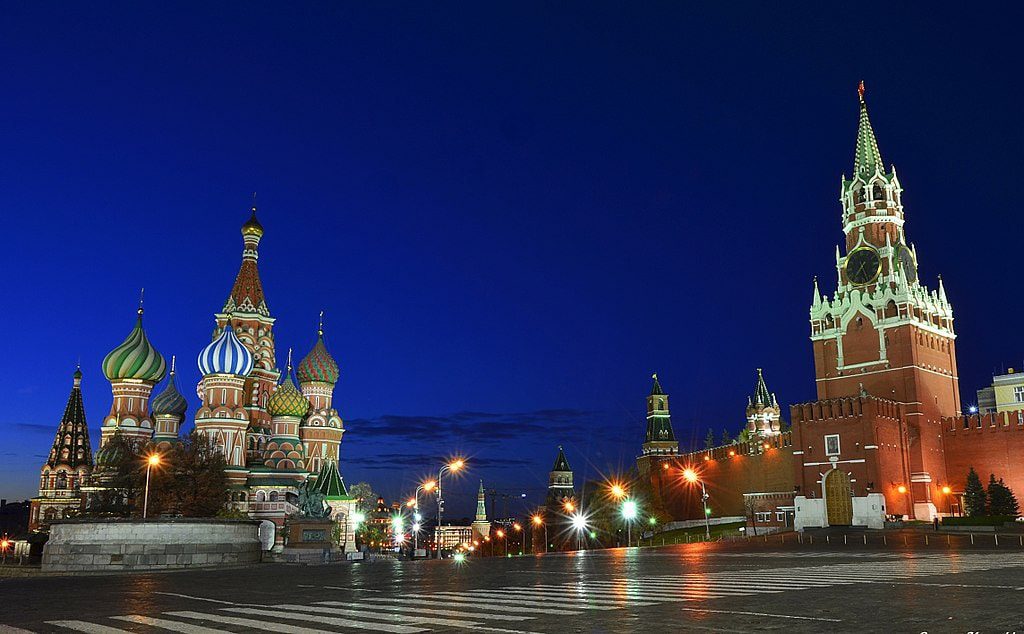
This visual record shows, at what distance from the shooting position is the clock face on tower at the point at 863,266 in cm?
6688

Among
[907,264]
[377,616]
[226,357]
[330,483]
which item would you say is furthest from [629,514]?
[377,616]

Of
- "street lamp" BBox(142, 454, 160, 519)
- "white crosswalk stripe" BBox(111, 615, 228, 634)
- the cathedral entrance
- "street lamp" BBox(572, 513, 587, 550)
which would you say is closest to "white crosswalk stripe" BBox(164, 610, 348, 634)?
"white crosswalk stripe" BBox(111, 615, 228, 634)

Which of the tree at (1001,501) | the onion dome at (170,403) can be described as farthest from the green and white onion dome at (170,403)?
the tree at (1001,501)

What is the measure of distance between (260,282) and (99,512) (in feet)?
94.4

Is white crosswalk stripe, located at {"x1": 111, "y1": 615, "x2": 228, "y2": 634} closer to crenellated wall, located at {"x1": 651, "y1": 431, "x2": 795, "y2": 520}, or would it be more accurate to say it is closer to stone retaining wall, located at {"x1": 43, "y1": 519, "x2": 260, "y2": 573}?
stone retaining wall, located at {"x1": 43, "y1": 519, "x2": 260, "y2": 573}

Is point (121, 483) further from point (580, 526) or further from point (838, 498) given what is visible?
point (580, 526)

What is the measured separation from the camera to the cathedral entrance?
185ft

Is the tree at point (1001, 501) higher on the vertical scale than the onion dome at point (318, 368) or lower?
lower

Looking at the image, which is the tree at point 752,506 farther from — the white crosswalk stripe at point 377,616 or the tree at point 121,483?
the white crosswalk stripe at point 377,616

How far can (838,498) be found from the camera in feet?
186

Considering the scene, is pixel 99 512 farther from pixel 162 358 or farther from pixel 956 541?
pixel 956 541

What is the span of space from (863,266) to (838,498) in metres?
20.4

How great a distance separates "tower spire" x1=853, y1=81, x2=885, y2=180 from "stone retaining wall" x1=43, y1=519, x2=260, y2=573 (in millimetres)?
60163

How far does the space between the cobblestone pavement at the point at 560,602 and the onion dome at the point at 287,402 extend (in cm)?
5277
